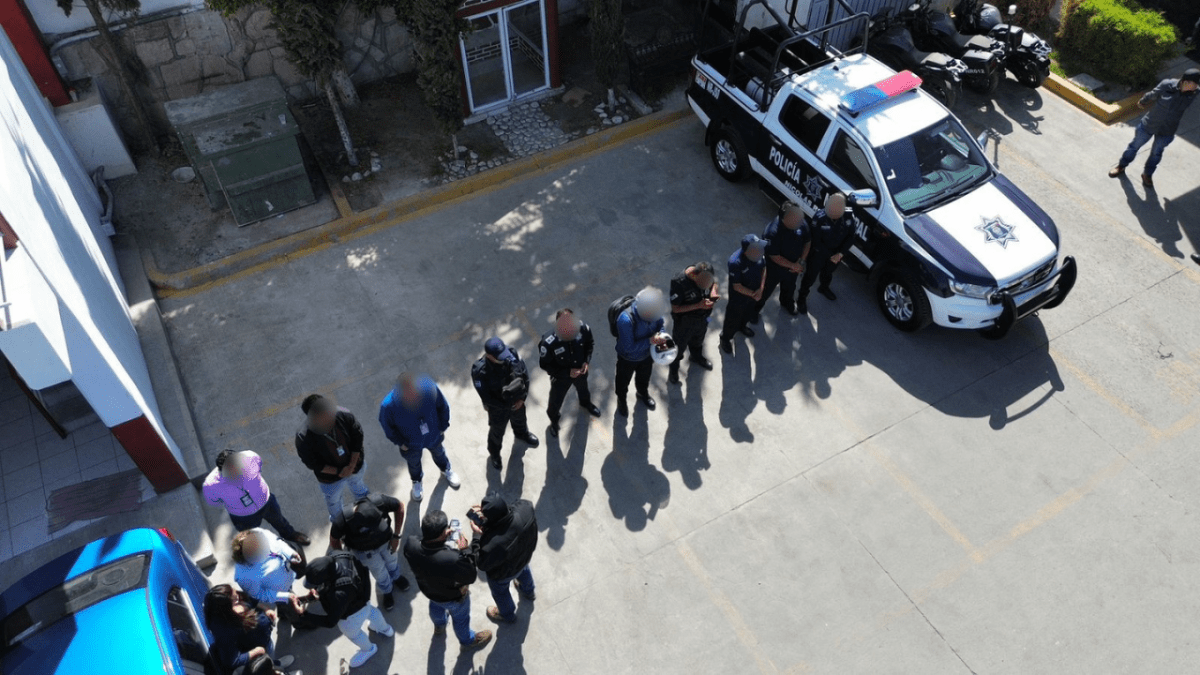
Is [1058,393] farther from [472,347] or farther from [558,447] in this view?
[472,347]

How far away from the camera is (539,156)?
10297 mm

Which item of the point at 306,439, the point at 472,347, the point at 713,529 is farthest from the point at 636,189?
the point at 306,439

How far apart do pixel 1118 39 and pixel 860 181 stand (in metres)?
5.96

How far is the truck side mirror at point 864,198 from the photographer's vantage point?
7.95 m

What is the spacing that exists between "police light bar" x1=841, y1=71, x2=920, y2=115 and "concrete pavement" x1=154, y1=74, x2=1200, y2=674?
1828mm

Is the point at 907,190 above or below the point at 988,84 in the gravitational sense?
above

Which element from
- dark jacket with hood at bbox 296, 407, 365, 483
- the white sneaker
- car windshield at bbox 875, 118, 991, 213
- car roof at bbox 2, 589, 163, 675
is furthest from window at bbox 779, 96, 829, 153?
car roof at bbox 2, 589, 163, 675

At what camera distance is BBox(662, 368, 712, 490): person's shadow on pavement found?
284 inches

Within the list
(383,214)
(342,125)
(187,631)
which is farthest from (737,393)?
(342,125)

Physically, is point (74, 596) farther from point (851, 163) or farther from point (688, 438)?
point (851, 163)

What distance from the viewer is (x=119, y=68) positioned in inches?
366

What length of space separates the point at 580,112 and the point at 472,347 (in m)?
4.42

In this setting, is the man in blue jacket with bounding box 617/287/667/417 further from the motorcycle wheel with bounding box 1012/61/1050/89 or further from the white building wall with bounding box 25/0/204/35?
the motorcycle wheel with bounding box 1012/61/1050/89

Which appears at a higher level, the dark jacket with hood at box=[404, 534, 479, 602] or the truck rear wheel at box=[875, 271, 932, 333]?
the dark jacket with hood at box=[404, 534, 479, 602]
